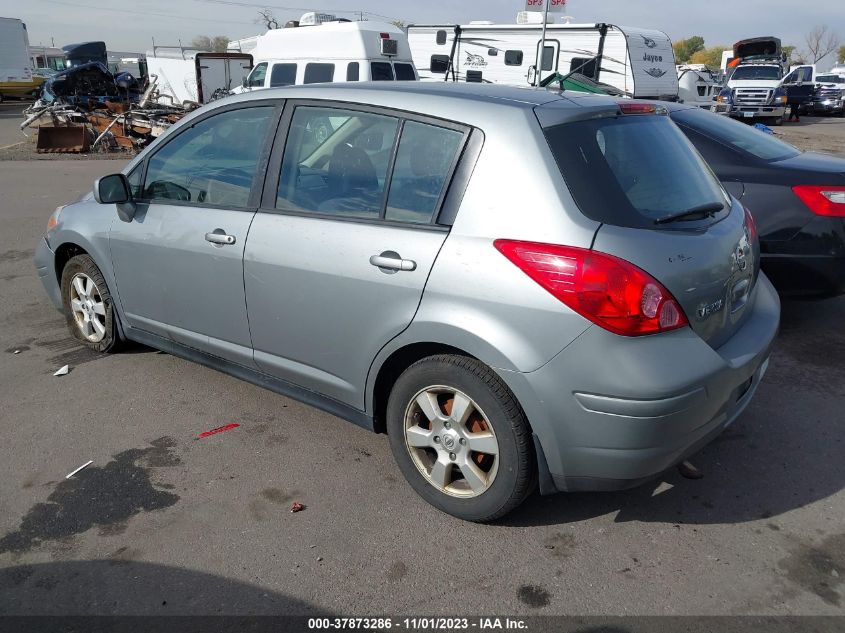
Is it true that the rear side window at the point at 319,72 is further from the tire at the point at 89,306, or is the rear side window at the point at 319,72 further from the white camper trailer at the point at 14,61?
the white camper trailer at the point at 14,61

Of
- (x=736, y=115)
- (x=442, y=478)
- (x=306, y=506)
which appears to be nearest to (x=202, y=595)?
(x=306, y=506)

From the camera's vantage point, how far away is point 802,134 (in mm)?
23844

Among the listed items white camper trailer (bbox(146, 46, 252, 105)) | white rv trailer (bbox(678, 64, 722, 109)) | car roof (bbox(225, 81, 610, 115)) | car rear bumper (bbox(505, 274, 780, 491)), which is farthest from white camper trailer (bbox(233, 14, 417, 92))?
car rear bumper (bbox(505, 274, 780, 491))

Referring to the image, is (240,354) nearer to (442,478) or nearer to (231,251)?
(231,251)

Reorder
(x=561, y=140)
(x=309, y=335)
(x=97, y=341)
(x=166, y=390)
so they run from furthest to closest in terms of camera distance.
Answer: (x=97, y=341), (x=166, y=390), (x=309, y=335), (x=561, y=140)

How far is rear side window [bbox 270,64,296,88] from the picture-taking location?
16.0 metres

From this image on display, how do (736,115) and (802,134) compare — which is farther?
(736,115)

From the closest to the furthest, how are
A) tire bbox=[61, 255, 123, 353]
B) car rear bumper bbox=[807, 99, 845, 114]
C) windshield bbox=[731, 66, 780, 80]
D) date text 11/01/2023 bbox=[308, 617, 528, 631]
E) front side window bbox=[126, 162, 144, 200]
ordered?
date text 11/01/2023 bbox=[308, 617, 528, 631], front side window bbox=[126, 162, 144, 200], tire bbox=[61, 255, 123, 353], windshield bbox=[731, 66, 780, 80], car rear bumper bbox=[807, 99, 845, 114]

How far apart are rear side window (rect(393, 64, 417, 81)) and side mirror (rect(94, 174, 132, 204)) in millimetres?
12511

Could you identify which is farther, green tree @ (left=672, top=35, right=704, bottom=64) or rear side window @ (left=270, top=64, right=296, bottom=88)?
green tree @ (left=672, top=35, right=704, bottom=64)

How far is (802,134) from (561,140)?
24.9 m

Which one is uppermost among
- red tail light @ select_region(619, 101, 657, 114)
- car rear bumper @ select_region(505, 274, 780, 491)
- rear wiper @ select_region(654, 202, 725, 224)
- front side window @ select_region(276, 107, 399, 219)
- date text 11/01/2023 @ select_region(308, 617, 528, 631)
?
red tail light @ select_region(619, 101, 657, 114)

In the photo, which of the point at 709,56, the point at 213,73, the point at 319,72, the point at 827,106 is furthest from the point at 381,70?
the point at 709,56

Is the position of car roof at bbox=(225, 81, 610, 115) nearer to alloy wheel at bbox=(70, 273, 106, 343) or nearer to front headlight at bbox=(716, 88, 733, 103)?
alloy wheel at bbox=(70, 273, 106, 343)
